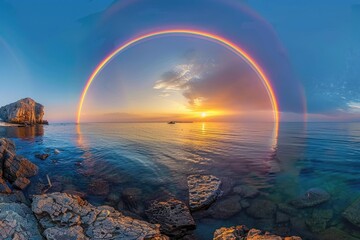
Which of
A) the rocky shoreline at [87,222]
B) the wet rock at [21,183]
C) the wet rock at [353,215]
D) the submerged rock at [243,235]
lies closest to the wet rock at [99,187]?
the rocky shoreline at [87,222]

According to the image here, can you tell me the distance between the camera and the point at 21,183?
15.9 metres

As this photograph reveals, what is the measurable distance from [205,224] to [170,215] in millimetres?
2112

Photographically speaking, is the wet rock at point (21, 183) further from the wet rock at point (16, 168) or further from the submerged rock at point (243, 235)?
the submerged rock at point (243, 235)

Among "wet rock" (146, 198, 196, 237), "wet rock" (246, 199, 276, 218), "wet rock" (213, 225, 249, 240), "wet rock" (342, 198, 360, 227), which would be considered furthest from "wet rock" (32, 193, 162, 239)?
"wet rock" (342, 198, 360, 227)

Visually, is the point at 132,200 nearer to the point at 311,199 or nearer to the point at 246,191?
the point at 246,191

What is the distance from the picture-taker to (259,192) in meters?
15.4

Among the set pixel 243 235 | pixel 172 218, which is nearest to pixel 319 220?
pixel 243 235

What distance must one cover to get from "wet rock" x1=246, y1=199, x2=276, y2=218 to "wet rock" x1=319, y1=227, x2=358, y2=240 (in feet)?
8.49

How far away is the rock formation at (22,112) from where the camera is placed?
149375 mm

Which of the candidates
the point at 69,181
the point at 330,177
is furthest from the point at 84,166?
the point at 330,177

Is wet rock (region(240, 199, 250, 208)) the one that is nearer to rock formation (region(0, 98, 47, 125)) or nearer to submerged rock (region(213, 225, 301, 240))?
submerged rock (region(213, 225, 301, 240))

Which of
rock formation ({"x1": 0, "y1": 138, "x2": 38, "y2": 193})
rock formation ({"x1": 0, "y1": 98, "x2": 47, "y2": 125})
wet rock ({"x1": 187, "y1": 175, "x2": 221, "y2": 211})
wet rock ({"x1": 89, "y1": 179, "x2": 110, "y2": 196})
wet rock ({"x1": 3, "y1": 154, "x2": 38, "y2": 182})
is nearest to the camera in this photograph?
wet rock ({"x1": 187, "y1": 175, "x2": 221, "y2": 211})

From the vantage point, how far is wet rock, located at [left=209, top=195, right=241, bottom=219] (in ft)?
39.8

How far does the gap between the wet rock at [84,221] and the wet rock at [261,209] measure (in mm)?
6687
